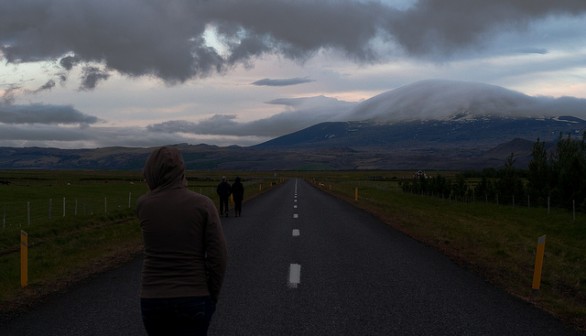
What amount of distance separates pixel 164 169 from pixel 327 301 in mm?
4908

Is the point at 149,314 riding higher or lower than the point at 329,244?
higher

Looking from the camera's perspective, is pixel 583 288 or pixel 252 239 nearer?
pixel 583 288

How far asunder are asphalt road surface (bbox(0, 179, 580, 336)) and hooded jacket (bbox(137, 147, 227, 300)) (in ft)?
9.44

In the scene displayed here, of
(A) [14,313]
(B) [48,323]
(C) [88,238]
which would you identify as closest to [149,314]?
(B) [48,323]

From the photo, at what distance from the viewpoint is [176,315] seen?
3857mm

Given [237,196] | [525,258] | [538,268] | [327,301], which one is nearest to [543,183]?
[237,196]

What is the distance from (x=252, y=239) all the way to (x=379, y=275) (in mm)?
6377

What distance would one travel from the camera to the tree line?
35.4 meters

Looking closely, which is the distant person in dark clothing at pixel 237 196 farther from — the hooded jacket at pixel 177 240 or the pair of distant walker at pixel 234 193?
the hooded jacket at pixel 177 240

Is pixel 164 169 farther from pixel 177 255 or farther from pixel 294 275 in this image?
pixel 294 275

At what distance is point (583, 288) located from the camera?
10812 millimetres

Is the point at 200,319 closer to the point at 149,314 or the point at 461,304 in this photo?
the point at 149,314

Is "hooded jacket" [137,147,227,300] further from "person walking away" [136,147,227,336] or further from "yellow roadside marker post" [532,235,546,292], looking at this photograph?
"yellow roadside marker post" [532,235,546,292]

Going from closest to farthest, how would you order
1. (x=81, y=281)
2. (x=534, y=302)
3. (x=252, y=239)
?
(x=534, y=302)
(x=81, y=281)
(x=252, y=239)
